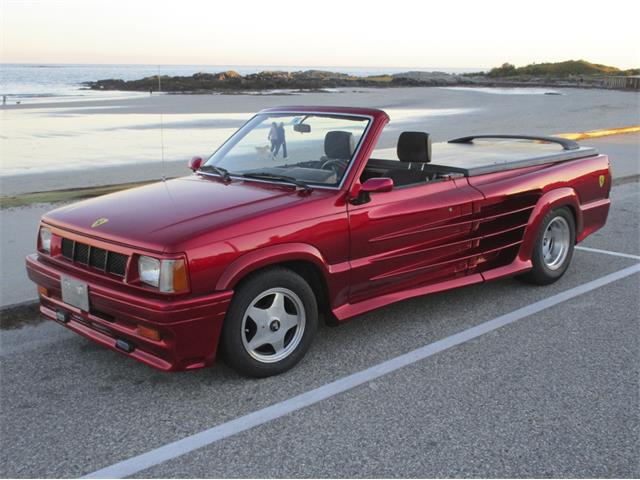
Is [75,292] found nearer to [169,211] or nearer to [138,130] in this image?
[169,211]

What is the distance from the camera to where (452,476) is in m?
3.02

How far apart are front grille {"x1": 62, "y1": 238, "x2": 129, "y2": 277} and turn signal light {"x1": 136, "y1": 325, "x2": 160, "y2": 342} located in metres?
0.31

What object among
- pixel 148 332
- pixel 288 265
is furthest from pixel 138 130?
pixel 148 332

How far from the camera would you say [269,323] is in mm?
3973

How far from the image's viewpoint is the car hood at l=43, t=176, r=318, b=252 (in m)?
3.69

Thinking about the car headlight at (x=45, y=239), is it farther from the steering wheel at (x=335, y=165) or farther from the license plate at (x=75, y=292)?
the steering wheel at (x=335, y=165)

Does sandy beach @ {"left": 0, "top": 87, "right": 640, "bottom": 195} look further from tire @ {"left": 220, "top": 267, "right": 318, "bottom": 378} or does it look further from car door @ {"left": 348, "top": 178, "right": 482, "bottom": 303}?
tire @ {"left": 220, "top": 267, "right": 318, "bottom": 378}

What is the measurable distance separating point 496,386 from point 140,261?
6.95 ft

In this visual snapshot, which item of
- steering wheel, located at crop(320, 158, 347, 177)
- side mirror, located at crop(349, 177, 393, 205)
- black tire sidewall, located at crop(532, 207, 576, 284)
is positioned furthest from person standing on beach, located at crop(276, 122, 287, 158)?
black tire sidewall, located at crop(532, 207, 576, 284)

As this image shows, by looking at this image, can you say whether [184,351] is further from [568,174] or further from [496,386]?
[568,174]

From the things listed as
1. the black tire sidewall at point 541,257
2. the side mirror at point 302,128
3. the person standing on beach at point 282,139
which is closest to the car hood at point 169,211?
the person standing on beach at point 282,139

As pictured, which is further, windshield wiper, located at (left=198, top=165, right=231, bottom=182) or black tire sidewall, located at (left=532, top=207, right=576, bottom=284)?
black tire sidewall, located at (left=532, top=207, right=576, bottom=284)

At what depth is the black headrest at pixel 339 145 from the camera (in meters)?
4.57

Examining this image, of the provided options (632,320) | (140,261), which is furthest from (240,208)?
(632,320)
